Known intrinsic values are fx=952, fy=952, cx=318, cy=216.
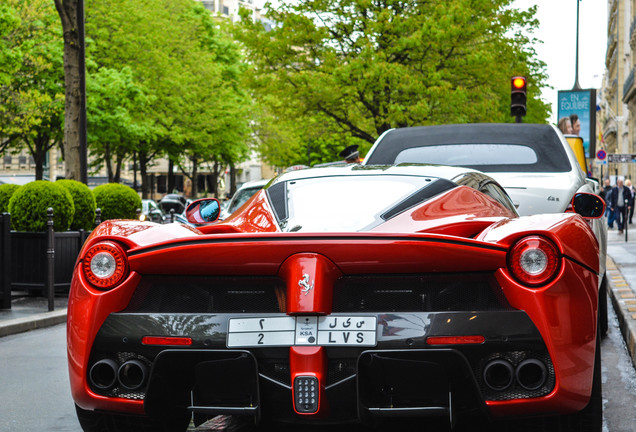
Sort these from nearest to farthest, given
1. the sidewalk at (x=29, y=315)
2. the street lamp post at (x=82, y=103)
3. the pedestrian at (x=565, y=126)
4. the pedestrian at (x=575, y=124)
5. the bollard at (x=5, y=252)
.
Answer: the sidewalk at (x=29, y=315)
the bollard at (x=5, y=252)
the street lamp post at (x=82, y=103)
the pedestrian at (x=565, y=126)
the pedestrian at (x=575, y=124)

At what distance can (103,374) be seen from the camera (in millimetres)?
3607

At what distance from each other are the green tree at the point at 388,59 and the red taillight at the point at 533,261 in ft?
77.0

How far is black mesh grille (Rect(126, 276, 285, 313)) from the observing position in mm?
3508

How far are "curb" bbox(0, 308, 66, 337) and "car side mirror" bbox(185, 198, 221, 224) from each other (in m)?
4.49

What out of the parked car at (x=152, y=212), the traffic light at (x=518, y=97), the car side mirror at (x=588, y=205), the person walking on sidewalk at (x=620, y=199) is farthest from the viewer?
the parked car at (x=152, y=212)

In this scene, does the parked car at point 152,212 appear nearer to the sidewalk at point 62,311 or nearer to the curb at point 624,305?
the sidewalk at point 62,311

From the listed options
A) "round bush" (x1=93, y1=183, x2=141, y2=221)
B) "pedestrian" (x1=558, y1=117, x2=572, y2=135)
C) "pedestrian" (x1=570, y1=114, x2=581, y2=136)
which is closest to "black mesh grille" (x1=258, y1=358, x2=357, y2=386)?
"round bush" (x1=93, y1=183, x2=141, y2=221)

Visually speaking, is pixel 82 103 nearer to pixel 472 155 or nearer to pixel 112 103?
pixel 472 155

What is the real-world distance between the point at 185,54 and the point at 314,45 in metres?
20.0

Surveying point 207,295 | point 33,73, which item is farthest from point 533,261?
point 33,73

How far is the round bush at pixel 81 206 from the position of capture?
13055 mm

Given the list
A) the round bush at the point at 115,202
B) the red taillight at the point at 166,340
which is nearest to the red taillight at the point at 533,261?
the red taillight at the point at 166,340

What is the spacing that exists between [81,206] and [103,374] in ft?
32.2

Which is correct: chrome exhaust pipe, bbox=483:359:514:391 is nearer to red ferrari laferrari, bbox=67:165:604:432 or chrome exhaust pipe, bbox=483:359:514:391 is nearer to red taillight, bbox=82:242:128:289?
red ferrari laferrari, bbox=67:165:604:432
